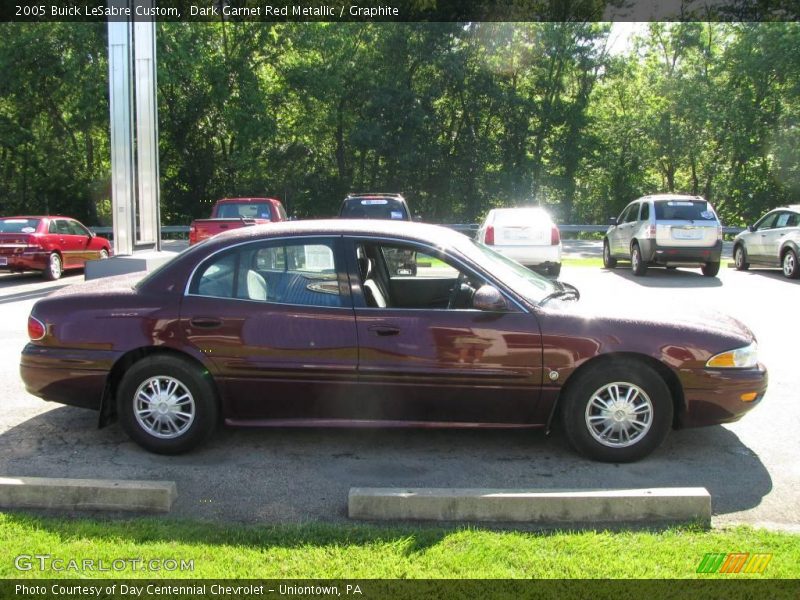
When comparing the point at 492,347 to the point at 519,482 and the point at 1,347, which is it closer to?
the point at 519,482

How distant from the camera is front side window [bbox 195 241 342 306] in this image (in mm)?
5008

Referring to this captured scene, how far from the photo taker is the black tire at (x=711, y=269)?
1619 cm

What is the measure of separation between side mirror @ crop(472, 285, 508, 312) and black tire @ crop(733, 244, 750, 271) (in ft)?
48.6

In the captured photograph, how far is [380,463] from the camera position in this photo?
16.4 ft

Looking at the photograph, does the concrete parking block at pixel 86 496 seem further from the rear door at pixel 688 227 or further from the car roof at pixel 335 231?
the rear door at pixel 688 227

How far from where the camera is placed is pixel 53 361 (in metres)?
5.07

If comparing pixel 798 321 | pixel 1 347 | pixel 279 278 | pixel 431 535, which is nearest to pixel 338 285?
pixel 279 278

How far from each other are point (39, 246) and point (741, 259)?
51.9 feet

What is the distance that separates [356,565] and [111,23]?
1180 cm

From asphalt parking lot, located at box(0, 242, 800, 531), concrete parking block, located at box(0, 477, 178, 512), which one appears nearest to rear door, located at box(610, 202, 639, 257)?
asphalt parking lot, located at box(0, 242, 800, 531)

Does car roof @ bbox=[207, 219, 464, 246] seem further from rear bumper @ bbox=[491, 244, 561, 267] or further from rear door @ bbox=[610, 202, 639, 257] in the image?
rear door @ bbox=[610, 202, 639, 257]

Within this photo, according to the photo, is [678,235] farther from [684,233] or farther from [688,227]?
[688,227]

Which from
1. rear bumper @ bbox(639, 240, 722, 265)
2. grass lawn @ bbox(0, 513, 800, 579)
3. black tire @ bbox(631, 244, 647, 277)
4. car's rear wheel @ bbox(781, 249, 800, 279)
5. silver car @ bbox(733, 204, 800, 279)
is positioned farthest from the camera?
black tire @ bbox(631, 244, 647, 277)

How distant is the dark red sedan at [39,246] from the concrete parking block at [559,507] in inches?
562
